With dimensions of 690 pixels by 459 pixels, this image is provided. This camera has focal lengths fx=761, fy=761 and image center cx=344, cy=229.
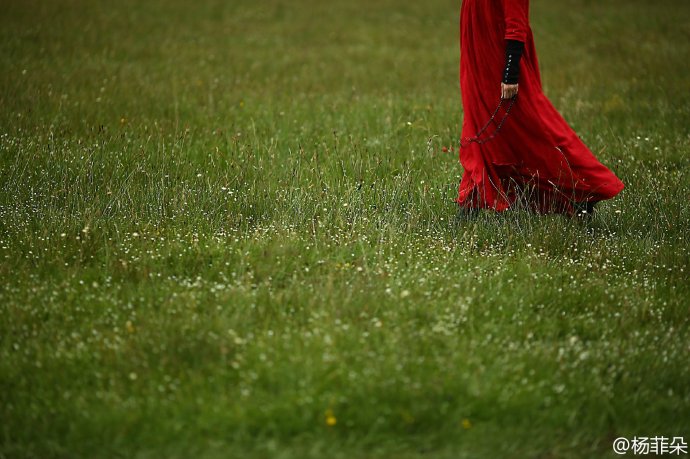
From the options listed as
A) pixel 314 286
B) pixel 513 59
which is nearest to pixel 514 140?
pixel 513 59

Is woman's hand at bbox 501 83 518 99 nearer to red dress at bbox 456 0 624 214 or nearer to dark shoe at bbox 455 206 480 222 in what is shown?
red dress at bbox 456 0 624 214

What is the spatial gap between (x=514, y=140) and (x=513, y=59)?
0.66 m

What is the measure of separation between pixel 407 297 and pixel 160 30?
12157mm

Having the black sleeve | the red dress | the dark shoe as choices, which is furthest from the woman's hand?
the dark shoe

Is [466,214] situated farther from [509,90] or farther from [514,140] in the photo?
[509,90]

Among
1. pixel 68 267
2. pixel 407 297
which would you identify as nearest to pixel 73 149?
pixel 68 267

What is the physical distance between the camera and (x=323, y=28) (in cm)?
1697

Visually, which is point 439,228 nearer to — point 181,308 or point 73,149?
point 181,308

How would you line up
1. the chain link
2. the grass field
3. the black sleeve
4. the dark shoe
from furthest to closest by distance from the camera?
the dark shoe
the chain link
the black sleeve
the grass field

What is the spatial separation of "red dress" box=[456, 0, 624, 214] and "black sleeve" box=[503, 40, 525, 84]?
0.51ft

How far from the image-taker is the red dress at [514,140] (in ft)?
19.8

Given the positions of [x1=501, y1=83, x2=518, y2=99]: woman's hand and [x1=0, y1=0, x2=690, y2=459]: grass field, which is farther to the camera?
[x1=501, y1=83, x2=518, y2=99]: woman's hand

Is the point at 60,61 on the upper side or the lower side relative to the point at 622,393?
upper

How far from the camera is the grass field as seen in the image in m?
3.85
